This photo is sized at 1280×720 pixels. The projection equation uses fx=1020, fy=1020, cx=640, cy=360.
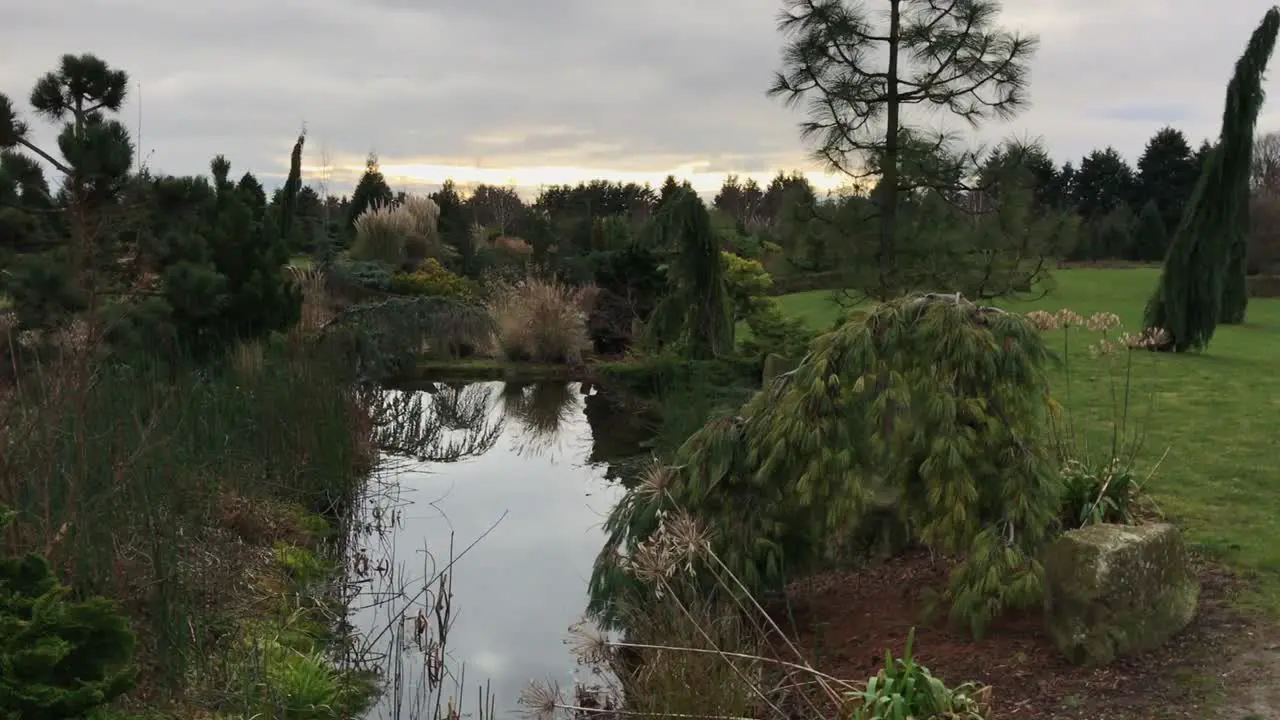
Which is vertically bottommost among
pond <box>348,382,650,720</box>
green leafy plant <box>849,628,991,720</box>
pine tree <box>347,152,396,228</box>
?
pond <box>348,382,650,720</box>

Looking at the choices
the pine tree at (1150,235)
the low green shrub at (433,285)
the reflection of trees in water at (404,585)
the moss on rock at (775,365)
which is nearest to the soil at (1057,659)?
the reflection of trees in water at (404,585)

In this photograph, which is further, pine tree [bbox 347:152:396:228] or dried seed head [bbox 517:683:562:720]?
pine tree [bbox 347:152:396:228]

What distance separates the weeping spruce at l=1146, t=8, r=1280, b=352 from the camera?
42.5ft

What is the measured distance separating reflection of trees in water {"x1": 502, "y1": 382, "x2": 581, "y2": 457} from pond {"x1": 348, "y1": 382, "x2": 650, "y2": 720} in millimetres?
36

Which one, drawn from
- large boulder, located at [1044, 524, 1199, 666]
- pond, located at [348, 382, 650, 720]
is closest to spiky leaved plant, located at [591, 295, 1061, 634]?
large boulder, located at [1044, 524, 1199, 666]

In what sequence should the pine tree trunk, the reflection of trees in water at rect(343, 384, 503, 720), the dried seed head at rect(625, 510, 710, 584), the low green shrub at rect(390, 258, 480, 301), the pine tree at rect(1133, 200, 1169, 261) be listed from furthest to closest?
the pine tree at rect(1133, 200, 1169, 261) → the low green shrub at rect(390, 258, 480, 301) → the pine tree trunk → the reflection of trees in water at rect(343, 384, 503, 720) → the dried seed head at rect(625, 510, 710, 584)

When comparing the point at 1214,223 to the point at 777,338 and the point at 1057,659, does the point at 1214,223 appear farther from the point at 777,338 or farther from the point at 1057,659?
the point at 1057,659

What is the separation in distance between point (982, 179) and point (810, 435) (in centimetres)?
599

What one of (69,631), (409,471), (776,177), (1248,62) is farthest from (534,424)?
(776,177)

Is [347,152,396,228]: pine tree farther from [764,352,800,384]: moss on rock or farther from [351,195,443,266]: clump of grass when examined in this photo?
[764,352,800,384]: moss on rock

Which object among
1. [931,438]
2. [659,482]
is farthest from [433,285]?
[931,438]

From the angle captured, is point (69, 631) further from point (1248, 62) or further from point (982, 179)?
point (1248, 62)

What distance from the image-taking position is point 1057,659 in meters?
4.06

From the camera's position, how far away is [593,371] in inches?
580
